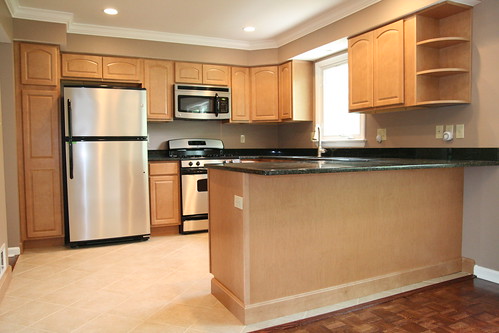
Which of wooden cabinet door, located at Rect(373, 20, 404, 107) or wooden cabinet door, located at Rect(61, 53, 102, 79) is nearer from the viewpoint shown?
wooden cabinet door, located at Rect(373, 20, 404, 107)

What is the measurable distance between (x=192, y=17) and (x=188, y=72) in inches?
34.5

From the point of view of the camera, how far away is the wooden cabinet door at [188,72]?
4.73 meters

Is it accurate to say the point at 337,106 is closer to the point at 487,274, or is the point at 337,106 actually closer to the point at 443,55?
the point at 443,55

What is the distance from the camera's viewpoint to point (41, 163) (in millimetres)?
3934

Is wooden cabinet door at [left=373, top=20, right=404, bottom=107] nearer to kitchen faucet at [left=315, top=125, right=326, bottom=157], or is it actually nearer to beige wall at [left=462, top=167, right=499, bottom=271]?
beige wall at [left=462, top=167, right=499, bottom=271]

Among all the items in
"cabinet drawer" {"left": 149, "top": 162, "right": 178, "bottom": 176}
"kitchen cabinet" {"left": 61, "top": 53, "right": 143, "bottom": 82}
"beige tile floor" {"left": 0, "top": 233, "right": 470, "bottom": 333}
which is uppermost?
"kitchen cabinet" {"left": 61, "top": 53, "right": 143, "bottom": 82}

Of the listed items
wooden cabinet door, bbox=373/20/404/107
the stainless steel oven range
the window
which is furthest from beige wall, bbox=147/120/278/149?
wooden cabinet door, bbox=373/20/404/107

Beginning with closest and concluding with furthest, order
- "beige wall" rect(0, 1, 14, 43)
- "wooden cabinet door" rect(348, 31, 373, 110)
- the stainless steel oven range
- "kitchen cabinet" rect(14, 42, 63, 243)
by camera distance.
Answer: "beige wall" rect(0, 1, 14, 43) → "wooden cabinet door" rect(348, 31, 373, 110) → "kitchen cabinet" rect(14, 42, 63, 243) → the stainless steel oven range

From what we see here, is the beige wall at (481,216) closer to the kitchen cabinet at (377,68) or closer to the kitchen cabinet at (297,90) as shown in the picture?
the kitchen cabinet at (377,68)

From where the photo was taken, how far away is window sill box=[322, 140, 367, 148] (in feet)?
13.3

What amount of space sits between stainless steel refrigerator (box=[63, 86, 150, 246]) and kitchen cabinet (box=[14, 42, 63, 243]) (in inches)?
6.4

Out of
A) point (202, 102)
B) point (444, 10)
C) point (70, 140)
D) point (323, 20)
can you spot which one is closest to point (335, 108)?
point (323, 20)

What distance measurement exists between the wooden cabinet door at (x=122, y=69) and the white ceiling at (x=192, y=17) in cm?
28

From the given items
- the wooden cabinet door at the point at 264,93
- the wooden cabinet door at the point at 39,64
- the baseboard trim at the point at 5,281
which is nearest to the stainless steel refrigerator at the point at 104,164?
the wooden cabinet door at the point at 39,64
